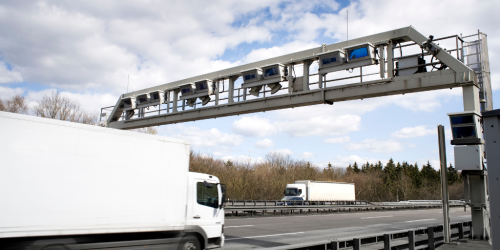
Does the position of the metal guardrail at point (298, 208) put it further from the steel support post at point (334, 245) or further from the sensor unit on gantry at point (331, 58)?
the steel support post at point (334, 245)

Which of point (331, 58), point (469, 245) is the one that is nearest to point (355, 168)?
point (331, 58)

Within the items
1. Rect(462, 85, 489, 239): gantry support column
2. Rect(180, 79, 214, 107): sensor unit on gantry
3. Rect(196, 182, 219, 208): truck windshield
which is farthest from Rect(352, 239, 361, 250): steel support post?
Rect(180, 79, 214, 107): sensor unit on gantry

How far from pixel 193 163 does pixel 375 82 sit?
123 feet

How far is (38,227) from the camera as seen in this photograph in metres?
6.36

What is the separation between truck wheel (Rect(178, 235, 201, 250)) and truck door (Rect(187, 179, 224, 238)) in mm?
345

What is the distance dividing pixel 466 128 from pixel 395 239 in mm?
3918

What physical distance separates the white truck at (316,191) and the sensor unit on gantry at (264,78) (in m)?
26.8

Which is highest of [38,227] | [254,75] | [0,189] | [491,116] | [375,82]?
[254,75]

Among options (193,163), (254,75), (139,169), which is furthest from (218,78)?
(193,163)

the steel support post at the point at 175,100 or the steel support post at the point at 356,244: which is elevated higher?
the steel support post at the point at 175,100

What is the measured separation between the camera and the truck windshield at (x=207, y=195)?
29.5 ft

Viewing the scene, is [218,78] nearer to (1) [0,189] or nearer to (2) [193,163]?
(1) [0,189]

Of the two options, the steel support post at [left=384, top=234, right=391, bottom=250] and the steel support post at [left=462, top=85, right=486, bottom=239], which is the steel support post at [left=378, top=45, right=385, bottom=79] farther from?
the steel support post at [left=384, top=234, right=391, bottom=250]

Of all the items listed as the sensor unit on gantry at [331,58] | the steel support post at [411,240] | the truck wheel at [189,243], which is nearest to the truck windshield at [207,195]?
the truck wheel at [189,243]
